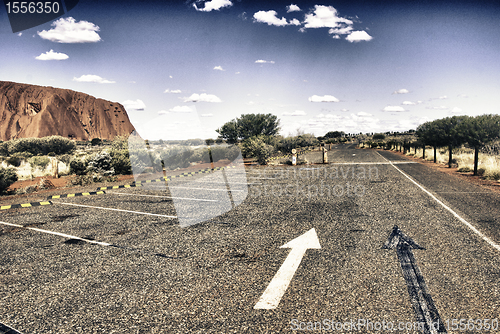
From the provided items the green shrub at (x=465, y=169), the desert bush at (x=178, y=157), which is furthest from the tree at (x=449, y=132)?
the desert bush at (x=178, y=157)

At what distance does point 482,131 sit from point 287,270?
17.3 m

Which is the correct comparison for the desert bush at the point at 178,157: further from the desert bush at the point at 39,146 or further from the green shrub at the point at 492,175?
the desert bush at the point at 39,146

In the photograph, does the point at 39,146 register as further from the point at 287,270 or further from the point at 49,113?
the point at 49,113

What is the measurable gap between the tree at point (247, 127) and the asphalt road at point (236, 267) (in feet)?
109

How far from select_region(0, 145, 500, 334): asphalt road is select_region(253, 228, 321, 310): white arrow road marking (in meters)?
0.08

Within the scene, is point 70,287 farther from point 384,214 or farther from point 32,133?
point 32,133

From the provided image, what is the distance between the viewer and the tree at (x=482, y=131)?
15.9 m

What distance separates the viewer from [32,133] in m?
90.6

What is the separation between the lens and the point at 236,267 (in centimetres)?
466

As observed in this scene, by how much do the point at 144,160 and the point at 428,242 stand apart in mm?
Result: 19105

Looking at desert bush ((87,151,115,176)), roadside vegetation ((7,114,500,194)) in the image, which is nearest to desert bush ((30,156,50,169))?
roadside vegetation ((7,114,500,194))

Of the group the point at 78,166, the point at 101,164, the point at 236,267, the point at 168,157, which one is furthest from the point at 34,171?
the point at 236,267

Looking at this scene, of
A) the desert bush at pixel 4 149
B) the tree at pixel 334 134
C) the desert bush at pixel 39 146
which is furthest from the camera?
the tree at pixel 334 134

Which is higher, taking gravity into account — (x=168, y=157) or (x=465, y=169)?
(x=168, y=157)
